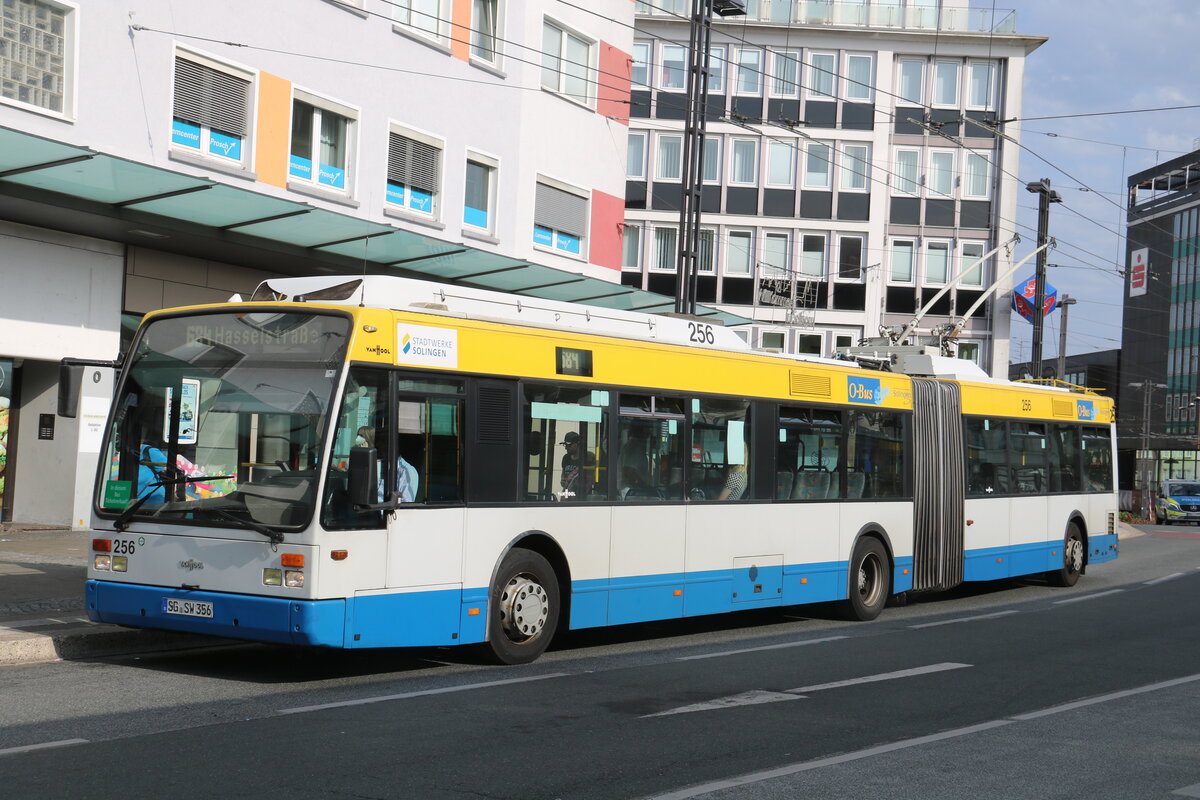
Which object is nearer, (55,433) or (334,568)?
(334,568)

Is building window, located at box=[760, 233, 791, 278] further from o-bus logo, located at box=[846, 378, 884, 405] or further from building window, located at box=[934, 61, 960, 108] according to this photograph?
o-bus logo, located at box=[846, 378, 884, 405]

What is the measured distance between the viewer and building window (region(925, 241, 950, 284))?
164 ft

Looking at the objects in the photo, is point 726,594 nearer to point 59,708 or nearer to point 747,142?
point 59,708

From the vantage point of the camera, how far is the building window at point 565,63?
26.7 metres

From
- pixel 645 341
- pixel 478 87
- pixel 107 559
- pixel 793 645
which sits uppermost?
pixel 478 87

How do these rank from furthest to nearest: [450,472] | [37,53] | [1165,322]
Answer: [1165,322]
[37,53]
[450,472]

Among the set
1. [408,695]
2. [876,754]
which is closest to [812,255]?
[408,695]

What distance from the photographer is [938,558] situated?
17219 mm

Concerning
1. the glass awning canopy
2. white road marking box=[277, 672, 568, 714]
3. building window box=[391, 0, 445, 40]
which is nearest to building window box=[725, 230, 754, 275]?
the glass awning canopy

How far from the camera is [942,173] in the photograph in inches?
1987

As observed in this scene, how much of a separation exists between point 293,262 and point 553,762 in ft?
49.6

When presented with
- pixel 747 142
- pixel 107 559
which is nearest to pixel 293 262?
pixel 107 559

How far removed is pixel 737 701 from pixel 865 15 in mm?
44223

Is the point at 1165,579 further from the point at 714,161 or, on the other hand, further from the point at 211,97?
the point at 714,161
